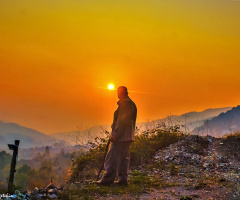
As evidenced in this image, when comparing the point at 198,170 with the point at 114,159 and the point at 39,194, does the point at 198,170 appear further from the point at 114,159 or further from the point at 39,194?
the point at 39,194

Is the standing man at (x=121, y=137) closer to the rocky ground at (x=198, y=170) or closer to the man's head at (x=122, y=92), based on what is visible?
the man's head at (x=122, y=92)

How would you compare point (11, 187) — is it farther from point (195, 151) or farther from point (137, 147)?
point (195, 151)

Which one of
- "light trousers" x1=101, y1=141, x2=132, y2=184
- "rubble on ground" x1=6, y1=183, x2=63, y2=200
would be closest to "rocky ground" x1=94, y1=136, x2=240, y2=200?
"light trousers" x1=101, y1=141, x2=132, y2=184

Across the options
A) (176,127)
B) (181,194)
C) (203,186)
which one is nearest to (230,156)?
(176,127)

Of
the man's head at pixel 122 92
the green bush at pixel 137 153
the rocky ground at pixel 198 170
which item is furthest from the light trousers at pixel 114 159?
the green bush at pixel 137 153

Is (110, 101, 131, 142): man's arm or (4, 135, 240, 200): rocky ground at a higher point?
(110, 101, 131, 142): man's arm

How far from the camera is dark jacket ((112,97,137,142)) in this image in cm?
1051

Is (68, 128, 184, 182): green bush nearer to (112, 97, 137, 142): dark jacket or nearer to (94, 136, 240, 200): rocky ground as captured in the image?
(94, 136, 240, 200): rocky ground

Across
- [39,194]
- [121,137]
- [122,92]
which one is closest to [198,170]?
[121,137]

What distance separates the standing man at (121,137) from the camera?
10.5 metres

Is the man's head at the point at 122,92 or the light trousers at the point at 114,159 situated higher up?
the man's head at the point at 122,92

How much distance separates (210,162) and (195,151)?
1.76 meters

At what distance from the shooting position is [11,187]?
884 centimetres

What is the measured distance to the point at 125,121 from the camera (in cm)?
1052
